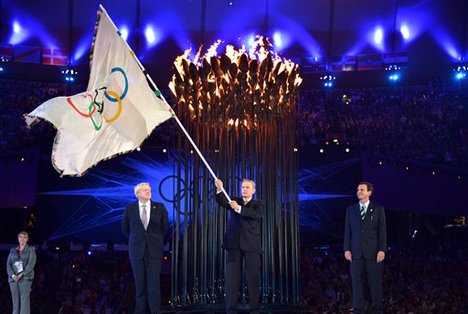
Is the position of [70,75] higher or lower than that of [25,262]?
higher

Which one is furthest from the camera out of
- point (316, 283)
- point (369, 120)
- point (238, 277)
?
point (369, 120)

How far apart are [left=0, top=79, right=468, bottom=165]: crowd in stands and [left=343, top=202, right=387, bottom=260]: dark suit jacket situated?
1070cm

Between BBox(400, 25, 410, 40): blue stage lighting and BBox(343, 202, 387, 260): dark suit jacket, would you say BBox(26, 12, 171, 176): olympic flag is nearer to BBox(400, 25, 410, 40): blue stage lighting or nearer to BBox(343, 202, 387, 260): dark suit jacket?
BBox(343, 202, 387, 260): dark suit jacket

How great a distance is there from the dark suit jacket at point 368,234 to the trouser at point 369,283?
3.9 inches

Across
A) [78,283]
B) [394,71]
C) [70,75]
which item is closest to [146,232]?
[78,283]

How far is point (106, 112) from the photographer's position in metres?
7.42

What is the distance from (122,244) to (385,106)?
9817mm

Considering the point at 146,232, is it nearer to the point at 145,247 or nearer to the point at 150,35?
the point at 145,247

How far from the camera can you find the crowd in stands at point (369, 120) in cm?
1878

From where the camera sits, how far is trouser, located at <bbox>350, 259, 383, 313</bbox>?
727 cm

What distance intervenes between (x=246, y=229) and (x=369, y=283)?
5.27 feet

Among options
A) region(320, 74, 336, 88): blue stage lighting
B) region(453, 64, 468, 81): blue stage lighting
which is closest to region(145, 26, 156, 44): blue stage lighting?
region(320, 74, 336, 88): blue stage lighting

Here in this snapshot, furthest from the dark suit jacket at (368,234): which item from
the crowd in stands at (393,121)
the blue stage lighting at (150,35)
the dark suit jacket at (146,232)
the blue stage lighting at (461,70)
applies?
the blue stage lighting at (461,70)

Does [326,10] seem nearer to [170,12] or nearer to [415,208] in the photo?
[170,12]
